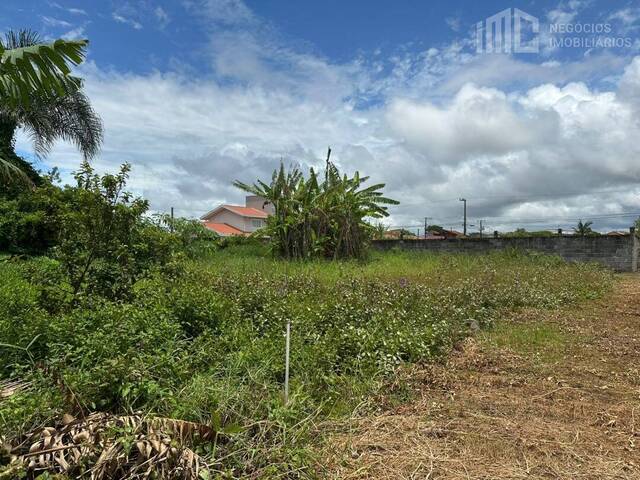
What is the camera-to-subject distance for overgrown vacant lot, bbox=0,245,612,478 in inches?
93.7

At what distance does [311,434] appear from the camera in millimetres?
2703

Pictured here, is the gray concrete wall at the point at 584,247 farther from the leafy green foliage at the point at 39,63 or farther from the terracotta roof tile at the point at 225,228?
the terracotta roof tile at the point at 225,228

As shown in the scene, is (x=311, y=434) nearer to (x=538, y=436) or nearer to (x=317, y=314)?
(x=538, y=436)

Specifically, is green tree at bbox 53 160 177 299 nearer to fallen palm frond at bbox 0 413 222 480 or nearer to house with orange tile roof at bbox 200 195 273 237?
fallen palm frond at bbox 0 413 222 480

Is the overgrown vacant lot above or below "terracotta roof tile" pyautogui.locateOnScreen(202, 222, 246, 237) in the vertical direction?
below

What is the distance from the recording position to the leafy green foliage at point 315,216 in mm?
14641

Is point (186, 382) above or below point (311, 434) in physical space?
above

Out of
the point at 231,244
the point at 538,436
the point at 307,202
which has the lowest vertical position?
the point at 538,436

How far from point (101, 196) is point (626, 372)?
534 centimetres

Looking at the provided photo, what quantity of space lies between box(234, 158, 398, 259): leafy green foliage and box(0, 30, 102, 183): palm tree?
527 centimetres

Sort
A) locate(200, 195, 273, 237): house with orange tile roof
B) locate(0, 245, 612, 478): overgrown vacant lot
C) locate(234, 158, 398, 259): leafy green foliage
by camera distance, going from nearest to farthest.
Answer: locate(0, 245, 612, 478): overgrown vacant lot < locate(234, 158, 398, 259): leafy green foliage < locate(200, 195, 273, 237): house with orange tile roof

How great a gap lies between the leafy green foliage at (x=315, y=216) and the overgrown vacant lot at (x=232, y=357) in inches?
318

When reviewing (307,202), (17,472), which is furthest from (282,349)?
(307,202)

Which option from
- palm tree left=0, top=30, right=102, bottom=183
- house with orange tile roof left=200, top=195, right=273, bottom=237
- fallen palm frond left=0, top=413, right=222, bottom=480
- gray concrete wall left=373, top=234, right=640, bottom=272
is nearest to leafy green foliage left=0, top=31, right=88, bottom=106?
palm tree left=0, top=30, right=102, bottom=183
